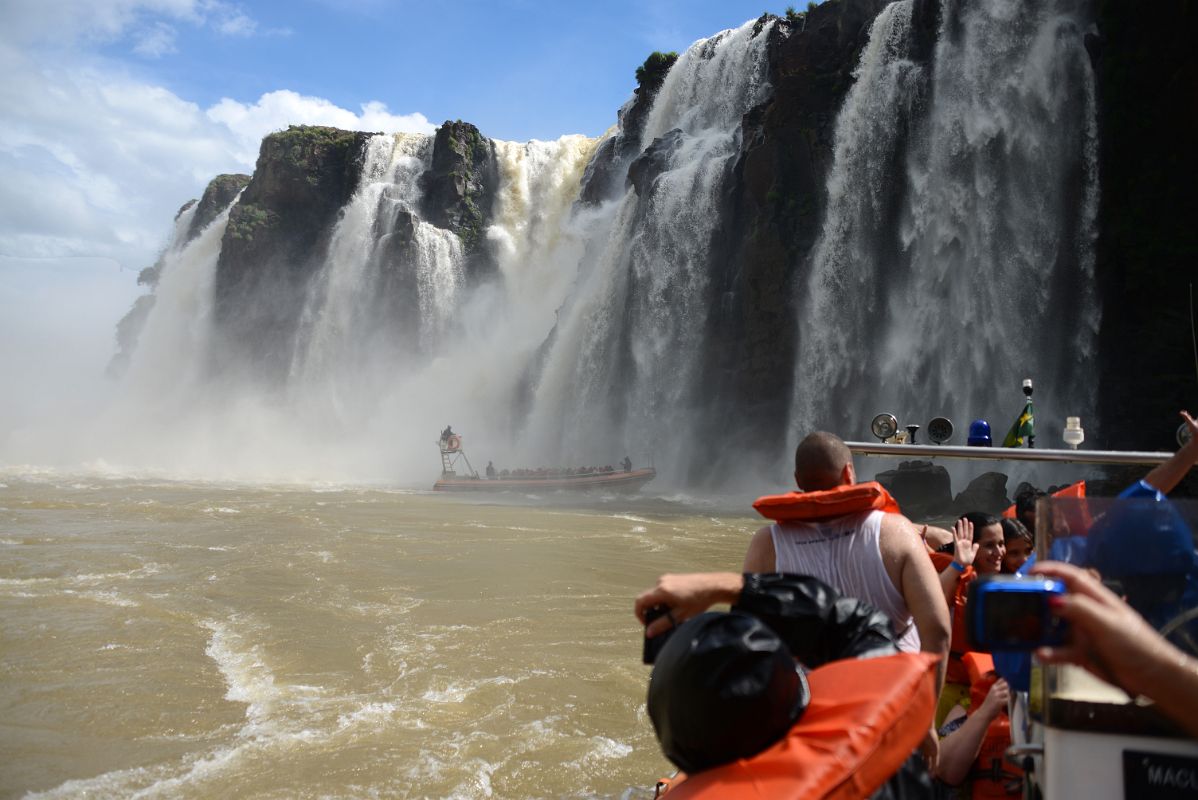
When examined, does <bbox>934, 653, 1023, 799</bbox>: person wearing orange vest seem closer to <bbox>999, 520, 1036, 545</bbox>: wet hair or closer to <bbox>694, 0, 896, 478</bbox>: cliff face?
<bbox>999, 520, 1036, 545</bbox>: wet hair

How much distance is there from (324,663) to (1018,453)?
631 cm

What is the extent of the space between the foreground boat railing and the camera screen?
1779mm

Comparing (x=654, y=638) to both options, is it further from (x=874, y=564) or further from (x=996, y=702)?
(x=996, y=702)

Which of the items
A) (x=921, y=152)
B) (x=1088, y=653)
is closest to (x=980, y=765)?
(x=1088, y=653)

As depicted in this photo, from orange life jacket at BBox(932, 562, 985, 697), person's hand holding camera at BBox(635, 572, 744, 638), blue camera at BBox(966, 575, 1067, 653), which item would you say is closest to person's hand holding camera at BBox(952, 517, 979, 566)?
orange life jacket at BBox(932, 562, 985, 697)

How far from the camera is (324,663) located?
8.05 metres

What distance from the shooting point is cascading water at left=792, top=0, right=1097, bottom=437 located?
2166 centimetres

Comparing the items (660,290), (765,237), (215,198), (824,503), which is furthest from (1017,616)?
(215,198)

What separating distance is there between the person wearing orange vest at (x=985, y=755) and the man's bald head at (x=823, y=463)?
80cm

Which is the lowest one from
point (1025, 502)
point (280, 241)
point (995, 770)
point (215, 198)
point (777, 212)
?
point (995, 770)

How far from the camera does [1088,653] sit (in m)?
1.42

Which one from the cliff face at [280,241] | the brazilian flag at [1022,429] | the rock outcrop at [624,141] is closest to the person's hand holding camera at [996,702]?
the brazilian flag at [1022,429]

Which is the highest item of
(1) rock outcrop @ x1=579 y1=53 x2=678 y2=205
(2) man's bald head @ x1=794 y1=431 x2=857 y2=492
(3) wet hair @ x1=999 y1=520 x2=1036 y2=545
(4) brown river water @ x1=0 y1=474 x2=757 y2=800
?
(1) rock outcrop @ x1=579 y1=53 x2=678 y2=205

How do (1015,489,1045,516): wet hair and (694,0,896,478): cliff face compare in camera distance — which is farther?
(694,0,896,478): cliff face
